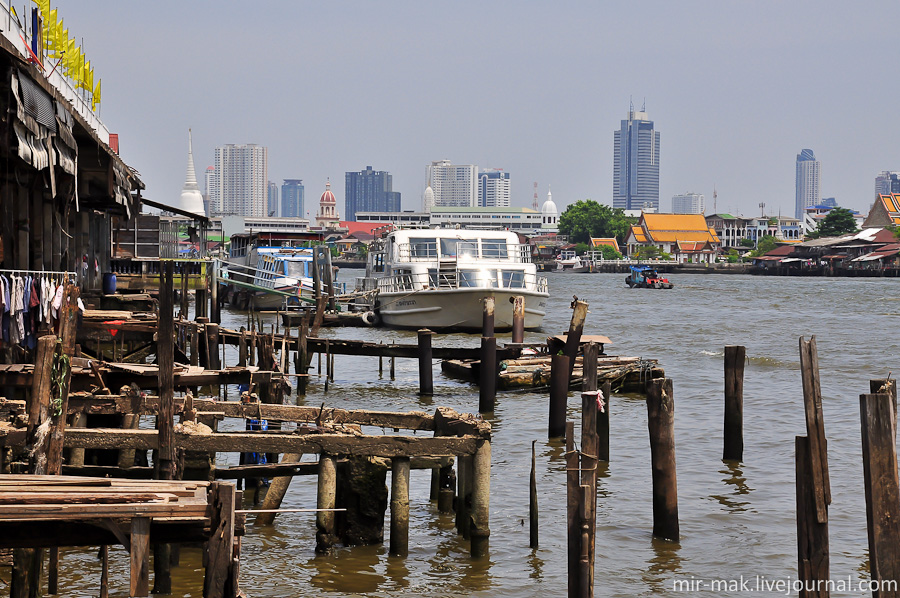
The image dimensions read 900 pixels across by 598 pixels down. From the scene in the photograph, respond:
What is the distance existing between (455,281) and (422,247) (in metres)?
3.10

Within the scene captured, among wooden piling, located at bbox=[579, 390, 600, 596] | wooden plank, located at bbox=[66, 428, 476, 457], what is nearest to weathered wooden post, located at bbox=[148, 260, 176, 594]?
wooden plank, located at bbox=[66, 428, 476, 457]

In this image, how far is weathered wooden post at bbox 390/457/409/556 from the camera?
10.2 metres

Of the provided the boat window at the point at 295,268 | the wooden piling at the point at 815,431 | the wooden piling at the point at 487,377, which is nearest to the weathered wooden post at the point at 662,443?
the wooden piling at the point at 815,431

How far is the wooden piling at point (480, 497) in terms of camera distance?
10281mm

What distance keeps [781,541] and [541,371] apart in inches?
404

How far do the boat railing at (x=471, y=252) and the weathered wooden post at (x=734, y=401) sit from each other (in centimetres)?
2170

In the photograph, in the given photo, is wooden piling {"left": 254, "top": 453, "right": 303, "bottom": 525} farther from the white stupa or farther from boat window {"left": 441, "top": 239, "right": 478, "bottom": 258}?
the white stupa

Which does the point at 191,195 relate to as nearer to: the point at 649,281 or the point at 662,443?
the point at 649,281

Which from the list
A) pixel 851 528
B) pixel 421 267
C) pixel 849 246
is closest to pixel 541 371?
pixel 851 528

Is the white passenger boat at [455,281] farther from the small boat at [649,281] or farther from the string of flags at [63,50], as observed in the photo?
the small boat at [649,281]

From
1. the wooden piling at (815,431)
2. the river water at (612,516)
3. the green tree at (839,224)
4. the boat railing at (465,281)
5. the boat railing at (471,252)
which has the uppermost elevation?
the green tree at (839,224)

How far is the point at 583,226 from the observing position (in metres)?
173

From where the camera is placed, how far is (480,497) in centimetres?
1031

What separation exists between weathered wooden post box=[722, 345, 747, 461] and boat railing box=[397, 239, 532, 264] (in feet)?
71.2
